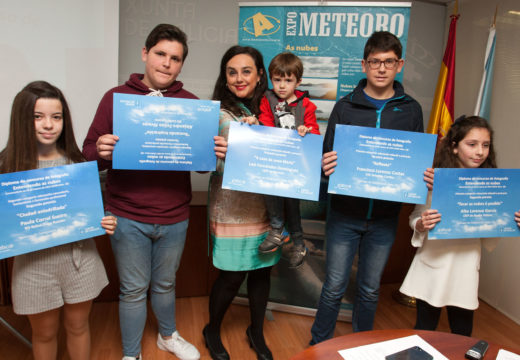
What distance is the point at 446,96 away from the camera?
305 cm

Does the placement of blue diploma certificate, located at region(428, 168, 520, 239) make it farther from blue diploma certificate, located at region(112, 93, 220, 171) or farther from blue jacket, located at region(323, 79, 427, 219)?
blue diploma certificate, located at region(112, 93, 220, 171)

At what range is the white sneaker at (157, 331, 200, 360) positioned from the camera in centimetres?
205

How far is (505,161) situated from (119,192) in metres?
2.99

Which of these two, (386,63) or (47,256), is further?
(386,63)

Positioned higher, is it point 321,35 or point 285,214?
point 321,35

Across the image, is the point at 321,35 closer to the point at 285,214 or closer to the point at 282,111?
the point at 282,111

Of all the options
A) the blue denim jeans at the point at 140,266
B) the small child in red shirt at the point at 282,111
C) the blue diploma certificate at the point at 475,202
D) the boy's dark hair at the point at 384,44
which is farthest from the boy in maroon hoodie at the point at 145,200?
the blue diploma certificate at the point at 475,202

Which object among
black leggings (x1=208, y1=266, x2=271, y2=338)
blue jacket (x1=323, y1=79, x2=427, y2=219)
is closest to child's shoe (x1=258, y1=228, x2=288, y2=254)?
black leggings (x1=208, y1=266, x2=271, y2=338)

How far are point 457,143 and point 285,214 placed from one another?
37.8 inches

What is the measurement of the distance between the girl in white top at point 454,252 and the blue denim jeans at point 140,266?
1268 mm

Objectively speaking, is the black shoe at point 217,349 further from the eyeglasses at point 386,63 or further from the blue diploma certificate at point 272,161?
the eyeglasses at point 386,63

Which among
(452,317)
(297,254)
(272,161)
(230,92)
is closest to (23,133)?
(230,92)

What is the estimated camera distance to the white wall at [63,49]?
2.38 meters

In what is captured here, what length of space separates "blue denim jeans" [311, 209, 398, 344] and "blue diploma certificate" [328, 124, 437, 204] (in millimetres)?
250
